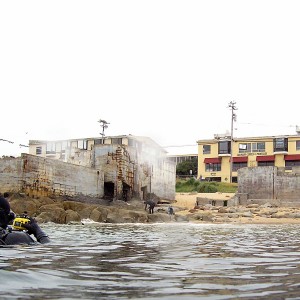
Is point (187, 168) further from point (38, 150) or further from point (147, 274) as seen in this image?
point (147, 274)

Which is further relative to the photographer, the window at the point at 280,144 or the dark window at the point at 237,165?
the dark window at the point at 237,165

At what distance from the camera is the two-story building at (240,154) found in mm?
61875

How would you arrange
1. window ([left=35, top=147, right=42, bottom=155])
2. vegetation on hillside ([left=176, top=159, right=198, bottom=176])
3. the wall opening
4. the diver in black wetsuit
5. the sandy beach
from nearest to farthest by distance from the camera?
1. the diver in black wetsuit
2. the sandy beach
3. the wall opening
4. window ([left=35, top=147, right=42, bottom=155])
5. vegetation on hillside ([left=176, top=159, right=198, bottom=176])

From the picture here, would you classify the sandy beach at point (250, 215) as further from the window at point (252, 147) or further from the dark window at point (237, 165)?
the dark window at point (237, 165)

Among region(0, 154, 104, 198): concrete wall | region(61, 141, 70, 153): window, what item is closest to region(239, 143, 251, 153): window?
region(61, 141, 70, 153): window

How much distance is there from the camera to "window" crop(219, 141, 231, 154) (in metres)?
64.1

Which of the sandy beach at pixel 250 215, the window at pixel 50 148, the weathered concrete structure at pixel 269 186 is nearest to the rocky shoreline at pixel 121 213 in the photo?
the sandy beach at pixel 250 215

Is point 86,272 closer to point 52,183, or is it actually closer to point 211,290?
point 211,290

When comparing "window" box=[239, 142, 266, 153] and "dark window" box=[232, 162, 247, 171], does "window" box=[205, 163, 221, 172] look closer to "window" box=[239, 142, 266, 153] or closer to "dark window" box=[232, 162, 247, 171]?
"dark window" box=[232, 162, 247, 171]

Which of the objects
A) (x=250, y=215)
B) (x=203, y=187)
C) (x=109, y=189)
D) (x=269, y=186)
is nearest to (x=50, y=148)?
(x=203, y=187)

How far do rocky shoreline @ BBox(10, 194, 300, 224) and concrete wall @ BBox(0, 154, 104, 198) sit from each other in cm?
71

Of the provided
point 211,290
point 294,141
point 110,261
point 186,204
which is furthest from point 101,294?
point 294,141

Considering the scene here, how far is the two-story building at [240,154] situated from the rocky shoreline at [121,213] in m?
27.9

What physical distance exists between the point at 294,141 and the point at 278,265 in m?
57.2
